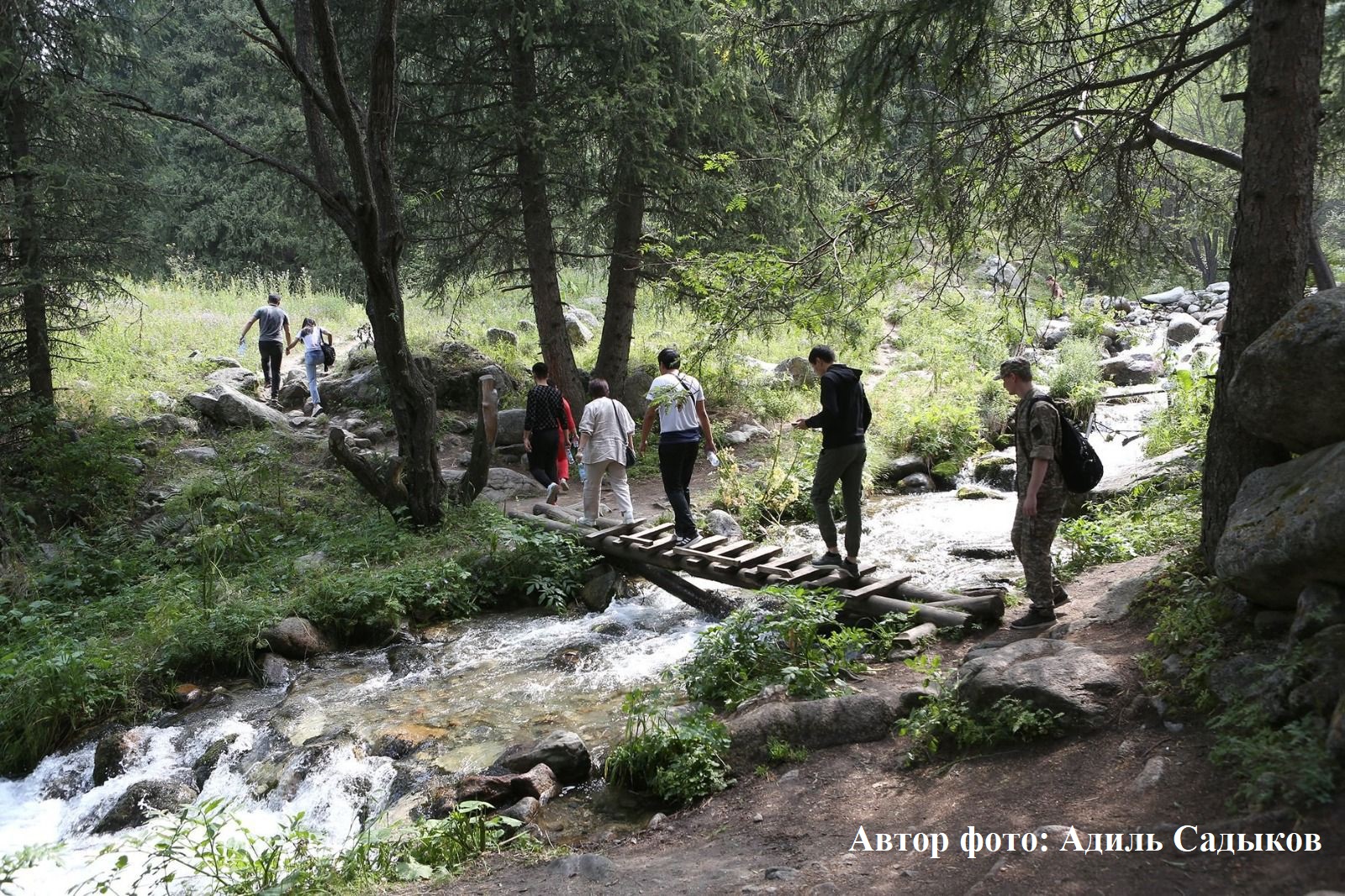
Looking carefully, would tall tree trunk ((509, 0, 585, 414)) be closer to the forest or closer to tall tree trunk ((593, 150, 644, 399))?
the forest

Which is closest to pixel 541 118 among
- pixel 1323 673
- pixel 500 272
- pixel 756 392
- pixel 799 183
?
pixel 500 272

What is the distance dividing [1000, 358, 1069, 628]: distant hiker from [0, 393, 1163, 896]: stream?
1.94 meters

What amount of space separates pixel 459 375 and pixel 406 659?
31.7ft

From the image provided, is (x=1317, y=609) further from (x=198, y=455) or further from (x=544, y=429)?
(x=198, y=455)

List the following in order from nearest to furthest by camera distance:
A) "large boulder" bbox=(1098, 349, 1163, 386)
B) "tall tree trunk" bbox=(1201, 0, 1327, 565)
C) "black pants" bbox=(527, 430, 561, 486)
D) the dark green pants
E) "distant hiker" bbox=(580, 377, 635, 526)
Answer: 1. "tall tree trunk" bbox=(1201, 0, 1327, 565)
2. the dark green pants
3. "distant hiker" bbox=(580, 377, 635, 526)
4. "black pants" bbox=(527, 430, 561, 486)
5. "large boulder" bbox=(1098, 349, 1163, 386)

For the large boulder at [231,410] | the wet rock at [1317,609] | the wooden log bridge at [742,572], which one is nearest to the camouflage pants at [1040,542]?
the wooden log bridge at [742,572]

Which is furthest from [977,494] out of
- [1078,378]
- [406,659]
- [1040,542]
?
[406,659]

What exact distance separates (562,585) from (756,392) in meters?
9.43

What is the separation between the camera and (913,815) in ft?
15.0

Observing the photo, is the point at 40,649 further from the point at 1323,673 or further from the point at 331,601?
the point at 1323,673

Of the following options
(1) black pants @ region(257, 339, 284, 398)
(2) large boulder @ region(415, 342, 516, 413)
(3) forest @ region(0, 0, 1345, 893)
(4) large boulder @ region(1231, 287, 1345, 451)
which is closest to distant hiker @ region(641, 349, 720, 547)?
(3) forest @ region(0, 0, 1345, 893)

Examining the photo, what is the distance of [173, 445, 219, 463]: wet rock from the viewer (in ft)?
45.0

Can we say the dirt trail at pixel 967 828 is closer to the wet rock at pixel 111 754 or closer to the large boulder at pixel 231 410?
the wet rock at pixel 111 754

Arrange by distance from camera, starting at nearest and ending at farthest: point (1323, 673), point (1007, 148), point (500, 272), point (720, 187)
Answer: point (1323, 673), point (1007, 148), point (720, 187), point (500, 272)
